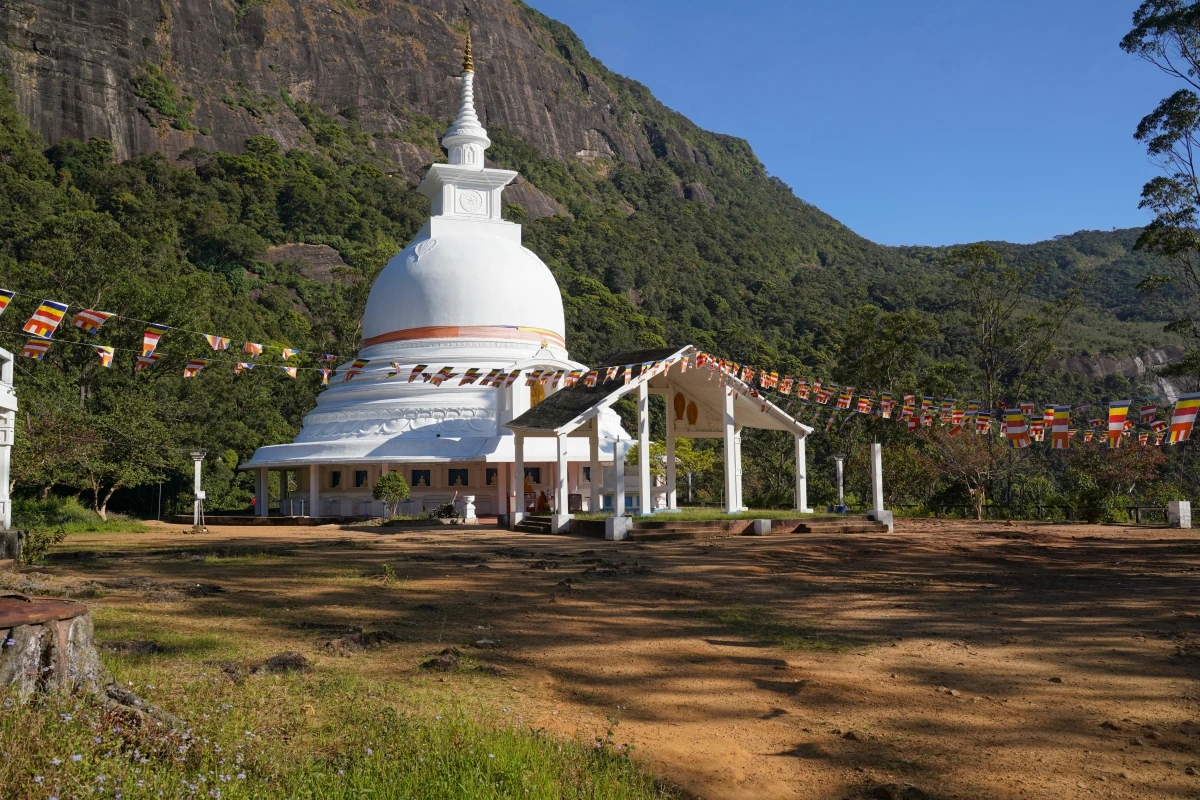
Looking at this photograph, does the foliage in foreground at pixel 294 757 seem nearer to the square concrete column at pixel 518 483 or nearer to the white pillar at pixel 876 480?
the square concrete column at pixel 518 483

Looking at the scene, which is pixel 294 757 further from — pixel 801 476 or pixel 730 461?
pixel 801 476

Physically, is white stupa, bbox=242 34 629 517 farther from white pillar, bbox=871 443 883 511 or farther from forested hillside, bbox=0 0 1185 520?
white pillar, bbox=871 443 883 511

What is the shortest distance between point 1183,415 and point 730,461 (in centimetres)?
1001

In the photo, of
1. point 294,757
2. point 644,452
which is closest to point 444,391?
point 644,452

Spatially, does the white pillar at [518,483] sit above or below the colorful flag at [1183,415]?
below

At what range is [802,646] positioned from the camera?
8.55 metres

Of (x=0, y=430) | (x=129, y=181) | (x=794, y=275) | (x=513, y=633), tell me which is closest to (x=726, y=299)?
(x=794, y=275)

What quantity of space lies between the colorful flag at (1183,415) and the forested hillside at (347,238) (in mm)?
24476

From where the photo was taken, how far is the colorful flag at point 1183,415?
19.4 m

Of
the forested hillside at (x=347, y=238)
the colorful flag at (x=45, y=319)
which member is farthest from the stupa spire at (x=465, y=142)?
the colorful flag at (x=45, y=319)

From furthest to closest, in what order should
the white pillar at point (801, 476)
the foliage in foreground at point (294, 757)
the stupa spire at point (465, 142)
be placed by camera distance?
1. the stupa spire at point (465, 142)
2. the white pillar at point (801, 476)
3. the foliage in foreground at point (294, 757)

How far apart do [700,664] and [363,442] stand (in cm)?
2441

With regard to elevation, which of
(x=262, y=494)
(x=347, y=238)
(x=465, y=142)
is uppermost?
(x=347, y=238)

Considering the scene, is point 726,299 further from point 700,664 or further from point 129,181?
point 700,664
